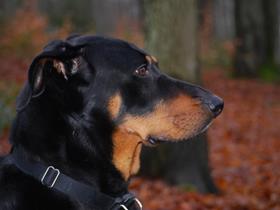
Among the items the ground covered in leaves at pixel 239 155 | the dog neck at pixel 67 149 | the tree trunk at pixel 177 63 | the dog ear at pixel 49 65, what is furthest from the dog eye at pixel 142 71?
the tree trunk at pixel 177 63

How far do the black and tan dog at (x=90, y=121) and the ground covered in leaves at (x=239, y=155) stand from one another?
2.99m

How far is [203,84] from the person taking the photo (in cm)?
1528

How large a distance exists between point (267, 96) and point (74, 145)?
49.8ft

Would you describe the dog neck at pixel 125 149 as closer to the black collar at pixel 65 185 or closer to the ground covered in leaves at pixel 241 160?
the black collar at pixel 65 185

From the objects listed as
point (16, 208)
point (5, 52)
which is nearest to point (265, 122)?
point (5, 52)

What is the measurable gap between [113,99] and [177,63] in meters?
3.72

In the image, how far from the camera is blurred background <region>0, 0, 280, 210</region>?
7707 millimetres

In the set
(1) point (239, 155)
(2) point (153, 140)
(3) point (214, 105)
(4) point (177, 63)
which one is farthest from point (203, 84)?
(2) point (153, 140)

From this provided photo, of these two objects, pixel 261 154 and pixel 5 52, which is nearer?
pixel 261 154

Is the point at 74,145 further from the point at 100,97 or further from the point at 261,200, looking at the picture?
the point at 261,200

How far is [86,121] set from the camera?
3963 mm

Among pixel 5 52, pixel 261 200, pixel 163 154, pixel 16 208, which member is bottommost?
pixel 5 52

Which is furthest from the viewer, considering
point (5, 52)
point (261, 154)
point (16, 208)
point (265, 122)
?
point (5, 52)

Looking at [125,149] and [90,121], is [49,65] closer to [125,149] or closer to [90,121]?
[90,121]
